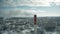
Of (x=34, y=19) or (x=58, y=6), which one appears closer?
(x=34, y=19)

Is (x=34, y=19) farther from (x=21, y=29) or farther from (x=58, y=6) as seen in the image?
(x=58, y=6)

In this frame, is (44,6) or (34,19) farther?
(44,6)

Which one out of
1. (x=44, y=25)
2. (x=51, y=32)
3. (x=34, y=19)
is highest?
(x=34, y=19)

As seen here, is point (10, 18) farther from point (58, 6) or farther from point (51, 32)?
point (58, 6)

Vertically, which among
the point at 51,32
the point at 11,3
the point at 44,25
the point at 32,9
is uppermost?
the point at 11,3

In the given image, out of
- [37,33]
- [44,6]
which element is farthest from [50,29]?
[44,6]

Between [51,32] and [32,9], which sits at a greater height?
[32,9]

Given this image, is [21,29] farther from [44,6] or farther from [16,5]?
[44,6]

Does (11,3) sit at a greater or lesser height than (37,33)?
greater

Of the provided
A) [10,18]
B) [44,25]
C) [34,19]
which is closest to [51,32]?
[44,25]
